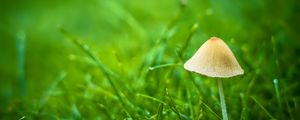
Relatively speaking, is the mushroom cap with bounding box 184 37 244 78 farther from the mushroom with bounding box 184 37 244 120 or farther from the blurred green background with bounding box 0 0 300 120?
the blurred green background with bounding box 0 0 300 120

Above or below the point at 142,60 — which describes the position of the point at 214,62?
below

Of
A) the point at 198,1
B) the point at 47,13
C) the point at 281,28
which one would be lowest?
the point at 281,28

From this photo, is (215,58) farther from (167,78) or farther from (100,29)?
(100,29)

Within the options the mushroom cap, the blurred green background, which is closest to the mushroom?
the mushroom cap

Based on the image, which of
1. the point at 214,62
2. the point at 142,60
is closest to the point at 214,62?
the point at 214,62

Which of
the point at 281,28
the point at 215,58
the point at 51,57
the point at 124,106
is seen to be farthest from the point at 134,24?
the point at 215,58

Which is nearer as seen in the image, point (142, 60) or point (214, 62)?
point (214, 62)

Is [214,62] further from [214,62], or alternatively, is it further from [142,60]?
[142,60]
